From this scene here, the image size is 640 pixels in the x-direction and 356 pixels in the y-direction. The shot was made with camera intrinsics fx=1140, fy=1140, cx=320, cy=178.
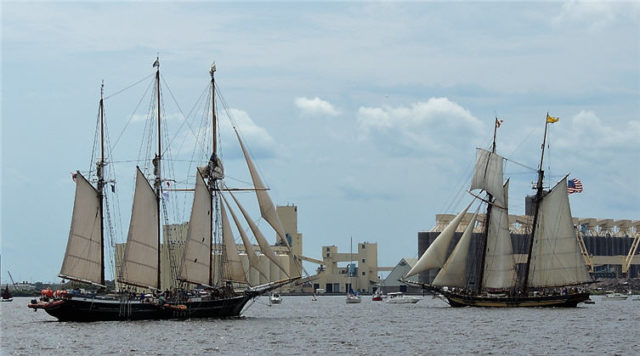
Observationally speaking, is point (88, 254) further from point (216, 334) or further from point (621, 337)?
point (621, 337)

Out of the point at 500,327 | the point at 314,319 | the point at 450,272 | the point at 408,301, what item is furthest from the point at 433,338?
the point at 408,301

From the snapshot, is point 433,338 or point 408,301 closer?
point 433,338

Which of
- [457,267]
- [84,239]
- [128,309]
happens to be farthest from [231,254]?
[457,267]

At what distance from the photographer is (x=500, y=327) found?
8088cm

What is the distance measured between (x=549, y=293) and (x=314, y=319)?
26.3m

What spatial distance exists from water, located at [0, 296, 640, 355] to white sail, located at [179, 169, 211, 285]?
3.84m

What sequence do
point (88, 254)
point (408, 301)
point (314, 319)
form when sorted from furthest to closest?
point (408, 301) < point (314, 319) < point (88, 254)

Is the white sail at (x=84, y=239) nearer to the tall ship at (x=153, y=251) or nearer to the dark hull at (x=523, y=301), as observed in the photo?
the tall ship at (x=153, y=251)

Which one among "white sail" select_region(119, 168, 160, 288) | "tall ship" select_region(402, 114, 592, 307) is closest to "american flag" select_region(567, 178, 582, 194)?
"tall ship" select_region(402, 114, 592, 307)

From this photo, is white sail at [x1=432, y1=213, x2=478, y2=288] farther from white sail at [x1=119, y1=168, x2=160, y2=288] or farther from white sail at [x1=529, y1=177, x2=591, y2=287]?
white sail at [x1=119, y1=168, x2=160, y2=288]

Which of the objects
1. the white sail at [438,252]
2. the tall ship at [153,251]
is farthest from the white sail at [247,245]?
the white sail at [438,252]

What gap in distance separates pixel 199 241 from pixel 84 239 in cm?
877

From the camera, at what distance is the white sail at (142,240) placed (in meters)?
87.1

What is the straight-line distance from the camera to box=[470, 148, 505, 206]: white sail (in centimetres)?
11362
